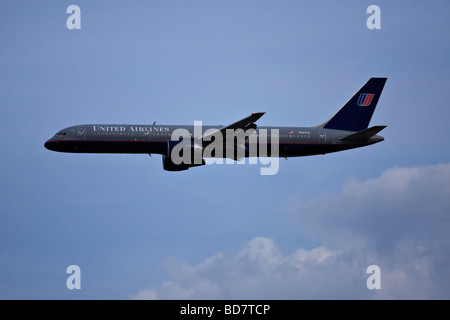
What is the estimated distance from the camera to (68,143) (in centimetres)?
9362

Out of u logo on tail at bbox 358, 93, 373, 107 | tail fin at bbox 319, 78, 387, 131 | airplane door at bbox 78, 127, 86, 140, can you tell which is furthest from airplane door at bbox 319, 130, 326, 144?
airplane door at bbox 78, 127, 86, 140

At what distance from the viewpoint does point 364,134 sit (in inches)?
3716

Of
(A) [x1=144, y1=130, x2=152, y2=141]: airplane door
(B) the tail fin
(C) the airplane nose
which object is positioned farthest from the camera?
(B) the tail fin

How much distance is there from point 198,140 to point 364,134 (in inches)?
733

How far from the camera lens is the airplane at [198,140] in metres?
92.8

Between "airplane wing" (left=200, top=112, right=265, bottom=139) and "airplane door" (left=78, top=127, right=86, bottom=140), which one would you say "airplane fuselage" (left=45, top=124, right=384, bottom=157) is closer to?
"airplane door" (left=78, top=127, right=86, bottom=140)

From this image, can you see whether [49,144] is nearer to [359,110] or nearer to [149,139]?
[149,139]

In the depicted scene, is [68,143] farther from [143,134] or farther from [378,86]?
[378,86]

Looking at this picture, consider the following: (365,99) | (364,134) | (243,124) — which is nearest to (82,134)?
(243,124)

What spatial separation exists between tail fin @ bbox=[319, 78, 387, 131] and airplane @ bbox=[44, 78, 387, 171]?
3.71 feet

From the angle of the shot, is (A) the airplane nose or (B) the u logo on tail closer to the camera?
(A) the airplane nose

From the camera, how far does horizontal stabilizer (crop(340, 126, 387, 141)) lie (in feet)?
301

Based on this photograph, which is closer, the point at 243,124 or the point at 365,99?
the point at 243,124

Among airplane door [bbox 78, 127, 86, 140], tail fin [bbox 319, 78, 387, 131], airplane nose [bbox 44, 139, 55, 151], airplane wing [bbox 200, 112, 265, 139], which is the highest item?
tail fin [bbox 319, 78, 387, 131]
